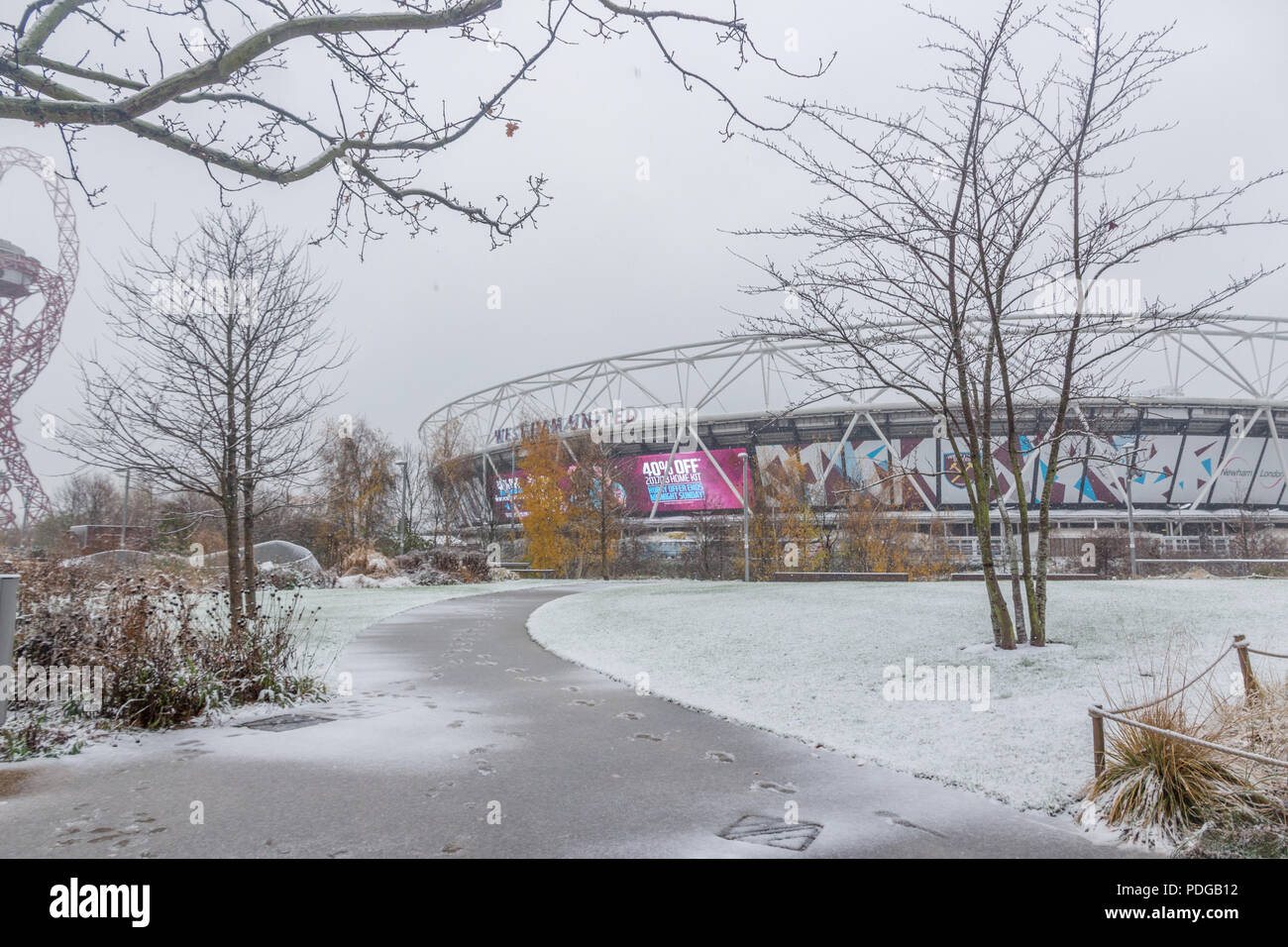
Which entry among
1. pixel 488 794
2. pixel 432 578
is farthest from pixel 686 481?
pixel 488 794

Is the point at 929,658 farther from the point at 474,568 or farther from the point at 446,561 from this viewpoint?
the point at 474,568

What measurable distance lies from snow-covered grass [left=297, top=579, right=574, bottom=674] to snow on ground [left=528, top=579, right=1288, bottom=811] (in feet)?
12.6

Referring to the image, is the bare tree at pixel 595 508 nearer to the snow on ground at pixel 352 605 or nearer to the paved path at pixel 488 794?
the snow on ground at pixel 352 605

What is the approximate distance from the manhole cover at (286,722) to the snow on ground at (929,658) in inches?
163

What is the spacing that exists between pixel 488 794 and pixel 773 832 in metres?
2.06

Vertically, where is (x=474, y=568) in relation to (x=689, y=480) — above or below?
below

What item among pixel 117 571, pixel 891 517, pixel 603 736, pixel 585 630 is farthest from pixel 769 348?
pixel 603 736

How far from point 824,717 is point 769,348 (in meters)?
56.6

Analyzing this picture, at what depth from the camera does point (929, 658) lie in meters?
11.1

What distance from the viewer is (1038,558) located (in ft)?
38.7

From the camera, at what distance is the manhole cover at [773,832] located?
15.9 feet
